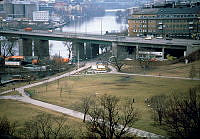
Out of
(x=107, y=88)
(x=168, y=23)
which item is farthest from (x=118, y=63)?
(x=168, y=23)

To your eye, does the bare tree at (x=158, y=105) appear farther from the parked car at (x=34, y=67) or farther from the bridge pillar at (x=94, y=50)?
the bridge pillar at (x=94, y=50)

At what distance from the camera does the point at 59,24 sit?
71.7 feet

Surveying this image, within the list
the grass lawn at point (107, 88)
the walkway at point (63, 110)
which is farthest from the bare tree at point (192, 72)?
the walkway at point (63, 110)

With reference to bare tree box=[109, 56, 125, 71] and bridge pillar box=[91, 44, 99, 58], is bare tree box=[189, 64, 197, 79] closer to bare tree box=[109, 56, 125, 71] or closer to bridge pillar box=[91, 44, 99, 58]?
bare tree box=[109, 56, 125, 71]

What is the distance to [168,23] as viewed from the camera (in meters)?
10.8

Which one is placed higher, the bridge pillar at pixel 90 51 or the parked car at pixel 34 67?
the bridge pillar at pixel 90 51

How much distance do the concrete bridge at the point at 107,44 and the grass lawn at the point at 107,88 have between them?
2251 millimetres

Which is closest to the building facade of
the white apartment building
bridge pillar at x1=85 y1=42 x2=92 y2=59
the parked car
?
bridge pillar at x1=85 y1=42 x2=92 y2=59

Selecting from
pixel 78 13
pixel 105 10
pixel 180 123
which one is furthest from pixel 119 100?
pixel 105 10

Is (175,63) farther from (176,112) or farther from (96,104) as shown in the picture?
(176,112)

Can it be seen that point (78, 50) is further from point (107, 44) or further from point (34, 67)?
point (34, 67)

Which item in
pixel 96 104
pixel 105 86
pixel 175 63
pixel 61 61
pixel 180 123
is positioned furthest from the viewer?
pixel 61 61

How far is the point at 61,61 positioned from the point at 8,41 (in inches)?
157

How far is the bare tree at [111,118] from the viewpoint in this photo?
11.1 ft
